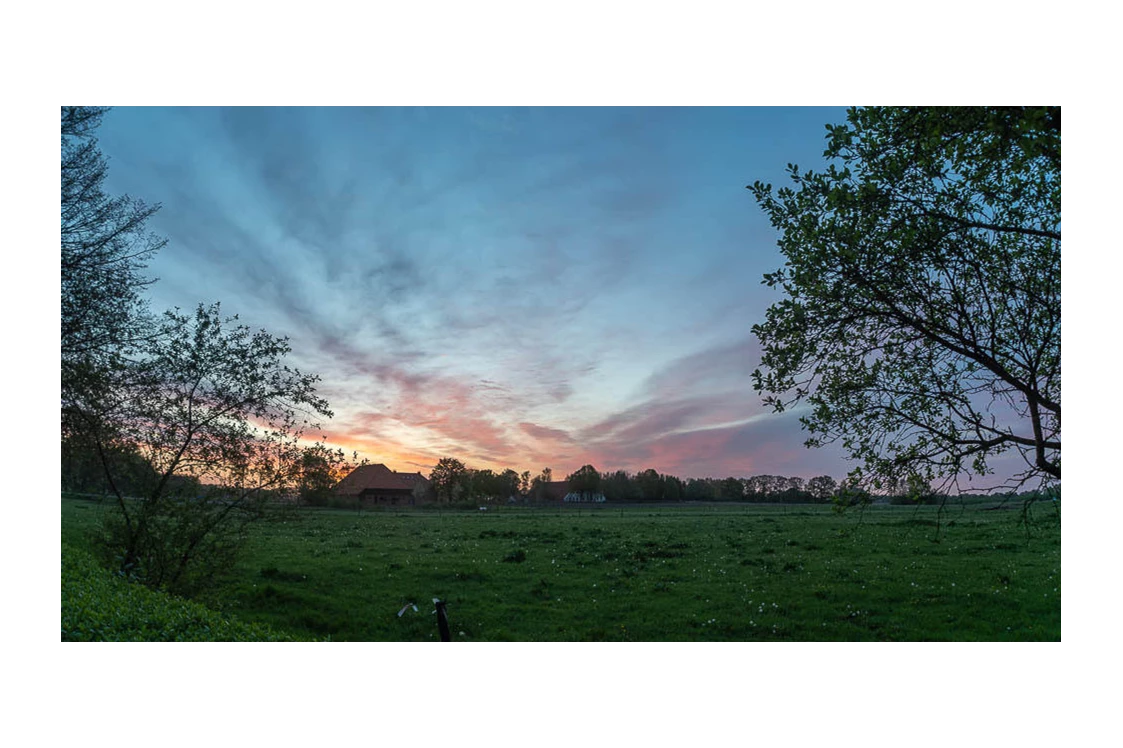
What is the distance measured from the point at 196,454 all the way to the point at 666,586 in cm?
1027

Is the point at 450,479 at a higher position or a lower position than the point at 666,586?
lower

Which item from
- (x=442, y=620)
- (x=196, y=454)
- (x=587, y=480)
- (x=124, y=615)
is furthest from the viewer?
(x=587, y=480)

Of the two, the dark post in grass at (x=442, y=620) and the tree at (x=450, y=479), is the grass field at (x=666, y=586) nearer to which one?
the dark post in grass at (x=442, y=620)

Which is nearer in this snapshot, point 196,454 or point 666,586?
point 196,454

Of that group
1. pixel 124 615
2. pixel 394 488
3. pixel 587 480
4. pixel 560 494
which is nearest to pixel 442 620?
pixel 124 615

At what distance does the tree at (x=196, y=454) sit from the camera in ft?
27.0

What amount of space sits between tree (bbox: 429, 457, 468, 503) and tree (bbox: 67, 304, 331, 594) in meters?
29.3

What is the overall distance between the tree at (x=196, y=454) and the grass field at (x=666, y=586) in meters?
0.79

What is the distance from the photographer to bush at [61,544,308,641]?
4.60m

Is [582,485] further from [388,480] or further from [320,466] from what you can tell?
[320,466]

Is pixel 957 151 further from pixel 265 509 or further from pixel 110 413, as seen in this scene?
pixel 110 413

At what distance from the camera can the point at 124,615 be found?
523 cm

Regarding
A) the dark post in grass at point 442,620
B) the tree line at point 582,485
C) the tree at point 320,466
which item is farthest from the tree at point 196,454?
the tree line at point 582,485
